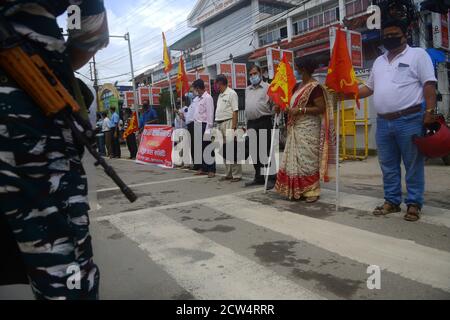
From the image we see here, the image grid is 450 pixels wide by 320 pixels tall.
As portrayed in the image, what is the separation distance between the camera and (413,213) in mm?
3762

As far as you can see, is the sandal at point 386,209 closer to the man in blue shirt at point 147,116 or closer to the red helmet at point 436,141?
the red helmet at point 436,141

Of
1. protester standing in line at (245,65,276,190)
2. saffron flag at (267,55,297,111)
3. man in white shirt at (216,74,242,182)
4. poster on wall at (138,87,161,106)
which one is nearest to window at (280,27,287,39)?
poster on wall at (138,87,161,106)

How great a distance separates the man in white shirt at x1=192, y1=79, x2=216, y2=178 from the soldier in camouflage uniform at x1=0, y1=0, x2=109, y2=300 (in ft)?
19.4

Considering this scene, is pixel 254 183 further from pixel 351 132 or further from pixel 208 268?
pixel 351 132

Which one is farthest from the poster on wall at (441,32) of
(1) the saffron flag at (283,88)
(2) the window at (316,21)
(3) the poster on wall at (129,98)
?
(3) the poster on wall at (129,98)

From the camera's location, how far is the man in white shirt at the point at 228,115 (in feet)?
21.9

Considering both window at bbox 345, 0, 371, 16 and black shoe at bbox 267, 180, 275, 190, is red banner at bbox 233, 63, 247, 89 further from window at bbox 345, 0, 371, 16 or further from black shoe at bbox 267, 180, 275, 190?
black shoe at bbox 267, 180, 275, 190

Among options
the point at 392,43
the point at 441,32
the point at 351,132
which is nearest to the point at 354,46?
the point at 441,32

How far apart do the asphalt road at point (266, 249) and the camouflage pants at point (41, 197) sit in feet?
3.40

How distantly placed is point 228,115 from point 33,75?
17.9 feet

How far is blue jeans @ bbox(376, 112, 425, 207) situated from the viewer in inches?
147

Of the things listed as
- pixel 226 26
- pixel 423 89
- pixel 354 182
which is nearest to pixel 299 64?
pixel 423 89

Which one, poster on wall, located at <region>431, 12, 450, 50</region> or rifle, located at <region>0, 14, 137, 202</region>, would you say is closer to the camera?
rifle, located at <region>0, 14, 137, 202</region>
